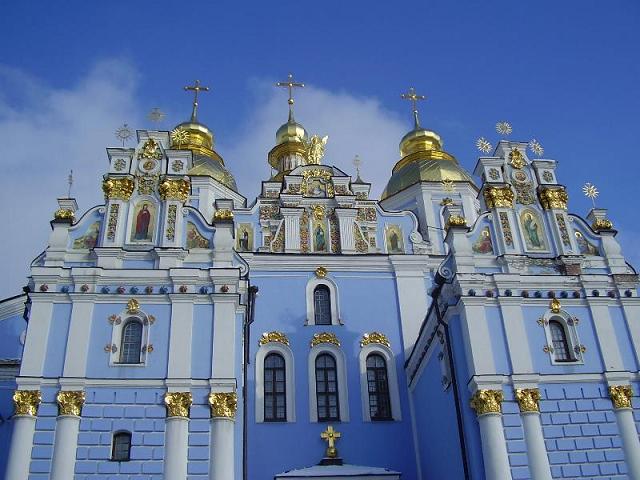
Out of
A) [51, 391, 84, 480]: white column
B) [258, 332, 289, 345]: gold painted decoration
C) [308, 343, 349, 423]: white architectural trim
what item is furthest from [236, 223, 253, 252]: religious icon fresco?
[51, 391, 84, 480]: white column

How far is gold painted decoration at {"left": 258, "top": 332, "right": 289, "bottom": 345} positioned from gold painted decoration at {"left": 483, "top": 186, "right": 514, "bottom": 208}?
6933 mm

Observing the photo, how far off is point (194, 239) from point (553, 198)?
9308mm

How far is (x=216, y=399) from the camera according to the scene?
15.8 metres

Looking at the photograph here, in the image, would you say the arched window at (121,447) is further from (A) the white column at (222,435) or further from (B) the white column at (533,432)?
(B) the white column at (533,432)

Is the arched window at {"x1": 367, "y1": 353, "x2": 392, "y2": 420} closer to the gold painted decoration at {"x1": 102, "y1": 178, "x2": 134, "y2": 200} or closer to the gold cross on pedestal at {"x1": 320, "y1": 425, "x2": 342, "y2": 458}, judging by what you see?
the gold cross on pedestal at {"x1": 320, "y1": 425, "x2": 342, "y2": 458}

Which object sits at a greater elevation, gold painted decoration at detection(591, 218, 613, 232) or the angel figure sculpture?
the angel figure sculpture

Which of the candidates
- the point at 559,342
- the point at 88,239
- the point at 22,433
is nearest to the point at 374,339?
the point at 559,342

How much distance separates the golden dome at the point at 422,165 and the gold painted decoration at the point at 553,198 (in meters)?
8.24

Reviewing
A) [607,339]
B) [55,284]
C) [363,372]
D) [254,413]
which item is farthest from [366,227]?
[55,284]

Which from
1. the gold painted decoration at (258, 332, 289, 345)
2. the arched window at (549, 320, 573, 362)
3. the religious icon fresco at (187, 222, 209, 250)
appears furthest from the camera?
the gold painted decoration at (258, 332, 289, 345)

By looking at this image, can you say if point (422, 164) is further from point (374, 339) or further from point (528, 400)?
point (528, 400)

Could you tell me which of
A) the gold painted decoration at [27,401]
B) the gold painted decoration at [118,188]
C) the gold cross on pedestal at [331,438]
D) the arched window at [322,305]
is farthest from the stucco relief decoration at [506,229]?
the gold painted decoration at [27,401]

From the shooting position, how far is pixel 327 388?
70.0ft

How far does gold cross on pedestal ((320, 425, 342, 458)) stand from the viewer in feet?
66.1
